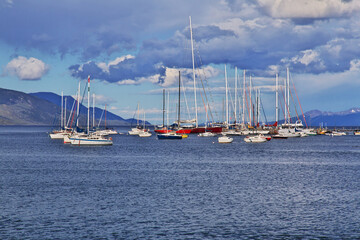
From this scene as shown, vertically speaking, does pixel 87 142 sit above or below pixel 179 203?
above

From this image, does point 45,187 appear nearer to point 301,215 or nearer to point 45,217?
point 45,217

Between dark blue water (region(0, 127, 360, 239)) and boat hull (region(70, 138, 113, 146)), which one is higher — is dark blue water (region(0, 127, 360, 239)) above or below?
below

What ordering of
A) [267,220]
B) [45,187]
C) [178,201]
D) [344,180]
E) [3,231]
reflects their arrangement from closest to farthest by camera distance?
[3,231] < [267,220] < [178,201] < [45,187] < [344,180]

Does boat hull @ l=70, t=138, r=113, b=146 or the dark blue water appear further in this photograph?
boat hull @ l=70, t=138, r=113, b=146

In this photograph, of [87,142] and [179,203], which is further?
[87,142]

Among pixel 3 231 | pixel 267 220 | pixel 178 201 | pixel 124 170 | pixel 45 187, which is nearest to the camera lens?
pixel 3 231

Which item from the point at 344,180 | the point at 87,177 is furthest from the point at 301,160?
the point at 87,177

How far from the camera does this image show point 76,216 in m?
37.7

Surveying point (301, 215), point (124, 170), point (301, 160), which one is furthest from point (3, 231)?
point (301, 160)

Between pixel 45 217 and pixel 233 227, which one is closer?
pixel 233 227

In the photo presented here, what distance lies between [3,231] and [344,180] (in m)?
42.3

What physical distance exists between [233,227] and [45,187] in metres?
26.0

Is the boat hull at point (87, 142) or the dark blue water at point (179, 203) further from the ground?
the boat hull at point (87, 142)

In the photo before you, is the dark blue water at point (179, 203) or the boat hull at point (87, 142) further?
the boat hull at point (87, 142)
